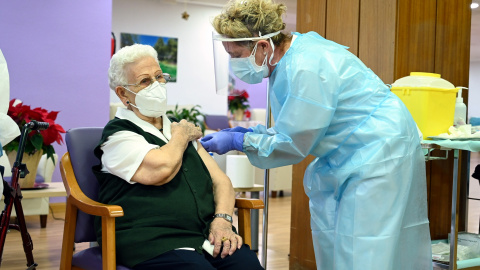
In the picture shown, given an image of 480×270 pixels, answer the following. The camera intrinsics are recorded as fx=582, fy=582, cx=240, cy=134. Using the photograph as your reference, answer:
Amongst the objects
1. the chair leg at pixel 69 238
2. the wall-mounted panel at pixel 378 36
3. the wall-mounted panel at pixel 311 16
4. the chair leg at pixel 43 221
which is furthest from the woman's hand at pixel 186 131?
the chair leg at pixel 43 221

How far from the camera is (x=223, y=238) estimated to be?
1.97m

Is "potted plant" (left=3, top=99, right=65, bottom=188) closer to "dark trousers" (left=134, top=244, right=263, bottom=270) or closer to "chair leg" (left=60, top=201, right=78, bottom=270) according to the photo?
"chair leg" (left=60, top=201, right=78, bottom=270)

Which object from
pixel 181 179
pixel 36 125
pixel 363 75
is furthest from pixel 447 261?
pixel 36 125

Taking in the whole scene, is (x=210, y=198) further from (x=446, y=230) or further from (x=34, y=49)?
(x=34, y=49)

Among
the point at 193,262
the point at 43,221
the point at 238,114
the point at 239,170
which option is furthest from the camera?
the point at 238,114

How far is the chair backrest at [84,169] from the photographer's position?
215 centimetres

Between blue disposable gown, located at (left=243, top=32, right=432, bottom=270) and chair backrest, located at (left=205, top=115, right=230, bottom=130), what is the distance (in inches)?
291

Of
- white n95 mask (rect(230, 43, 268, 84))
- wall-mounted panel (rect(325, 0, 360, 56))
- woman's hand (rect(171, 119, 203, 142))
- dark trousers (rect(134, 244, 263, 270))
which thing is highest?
wall-mounted panel (rect(325, 0, 360, 56))

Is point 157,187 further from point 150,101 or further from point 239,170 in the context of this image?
point 239,170

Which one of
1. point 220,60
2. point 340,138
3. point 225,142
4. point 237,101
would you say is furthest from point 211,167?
point 237,101

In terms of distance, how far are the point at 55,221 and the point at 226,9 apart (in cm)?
352

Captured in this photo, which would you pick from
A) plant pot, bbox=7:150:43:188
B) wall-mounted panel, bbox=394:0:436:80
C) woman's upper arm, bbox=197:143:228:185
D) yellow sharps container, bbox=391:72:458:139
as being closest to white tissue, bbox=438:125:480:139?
yellow sharps container, bbox=391:72:458:139

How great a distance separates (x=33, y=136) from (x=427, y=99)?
247 cm

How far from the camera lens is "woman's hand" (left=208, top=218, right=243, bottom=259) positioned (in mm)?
1949
